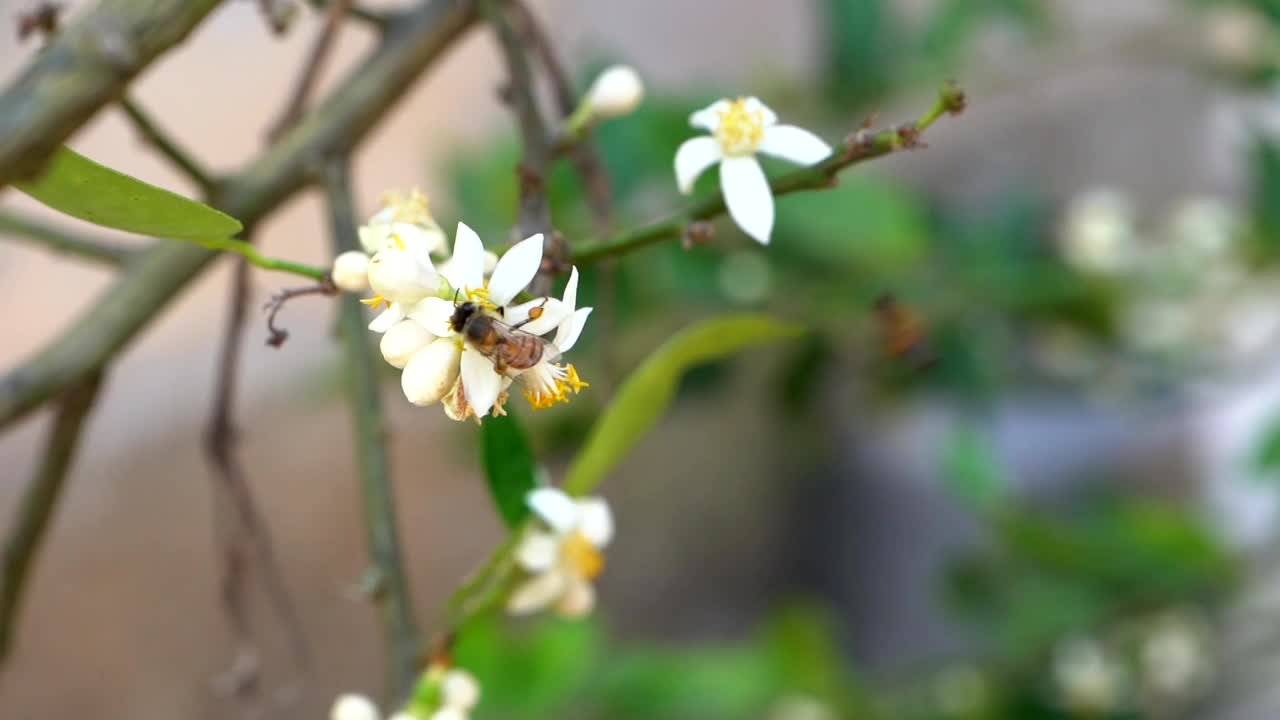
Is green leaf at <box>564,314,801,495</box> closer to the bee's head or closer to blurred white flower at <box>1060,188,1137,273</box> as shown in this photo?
the bee's head

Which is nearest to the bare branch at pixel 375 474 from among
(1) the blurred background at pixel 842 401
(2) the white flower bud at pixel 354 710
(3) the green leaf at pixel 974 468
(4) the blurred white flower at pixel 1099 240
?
(2) the white flower bud at pixel 354 710

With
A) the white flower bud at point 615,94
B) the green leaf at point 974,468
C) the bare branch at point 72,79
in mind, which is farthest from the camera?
the green leaf at point 974,468

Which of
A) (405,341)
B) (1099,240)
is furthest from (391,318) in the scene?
(1099,240)

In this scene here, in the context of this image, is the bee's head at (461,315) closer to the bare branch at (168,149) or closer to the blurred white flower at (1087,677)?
the bare branch at (168,149)

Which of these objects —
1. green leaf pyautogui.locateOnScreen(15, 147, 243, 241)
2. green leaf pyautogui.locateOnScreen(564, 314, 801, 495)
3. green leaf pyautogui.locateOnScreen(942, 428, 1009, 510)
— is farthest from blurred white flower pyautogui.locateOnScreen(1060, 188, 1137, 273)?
green leaf pyautogui.locateOnScreen(15, 147, 243, 241)

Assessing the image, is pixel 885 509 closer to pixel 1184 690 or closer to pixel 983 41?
pixel 1184 690

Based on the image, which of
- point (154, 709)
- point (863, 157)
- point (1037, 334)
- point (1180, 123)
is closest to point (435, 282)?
point (863, 157)
